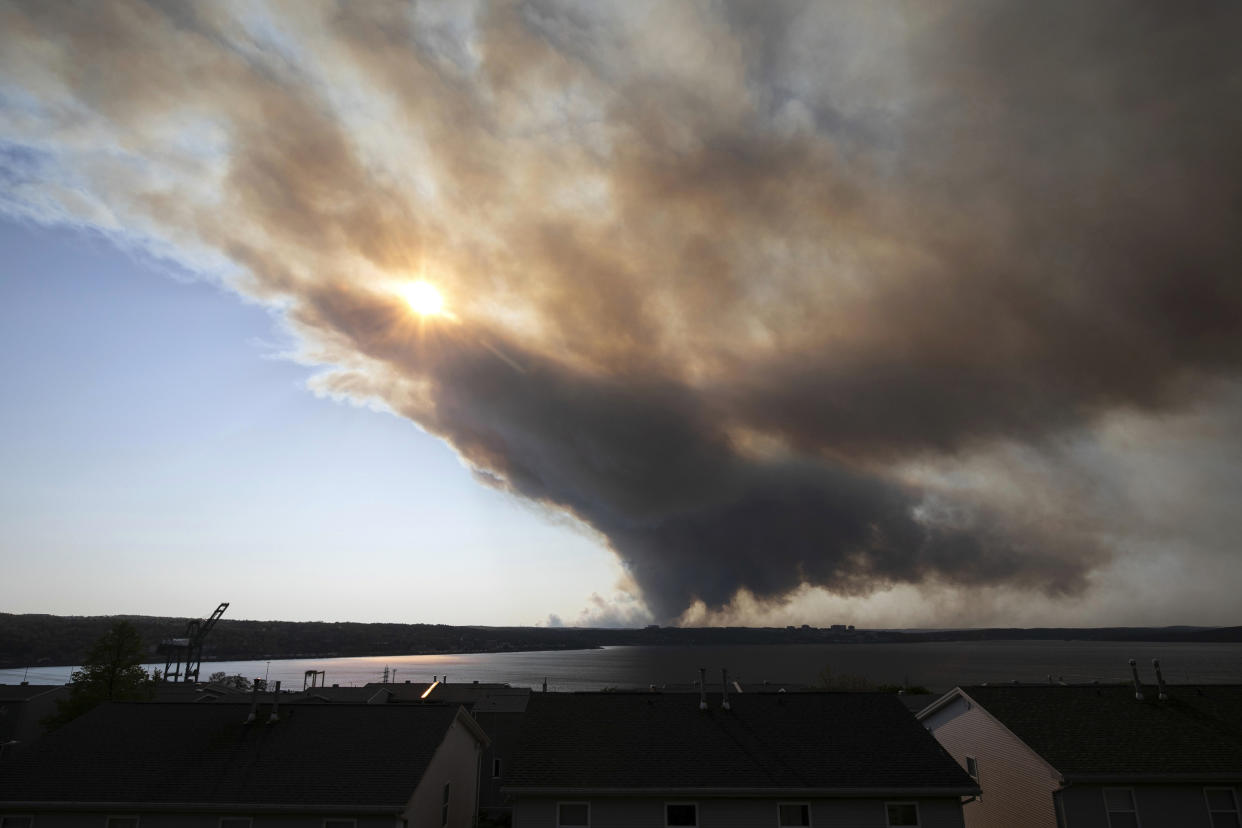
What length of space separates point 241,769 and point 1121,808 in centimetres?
3372

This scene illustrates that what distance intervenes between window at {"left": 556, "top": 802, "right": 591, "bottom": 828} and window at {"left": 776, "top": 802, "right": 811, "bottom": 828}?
22.9 feet

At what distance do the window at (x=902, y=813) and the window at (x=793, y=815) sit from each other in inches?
114

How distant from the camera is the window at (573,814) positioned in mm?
26875

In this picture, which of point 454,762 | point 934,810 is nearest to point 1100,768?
point 934,810

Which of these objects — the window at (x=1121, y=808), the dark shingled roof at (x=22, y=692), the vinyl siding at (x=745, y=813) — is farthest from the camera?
the dark shingled roof at (x=22, y=692)

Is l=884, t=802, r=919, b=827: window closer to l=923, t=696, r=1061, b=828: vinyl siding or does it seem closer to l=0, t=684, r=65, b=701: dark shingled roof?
l=923, t=696, r=1061, b=828: vinyl siding

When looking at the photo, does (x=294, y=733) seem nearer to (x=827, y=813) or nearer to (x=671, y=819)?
(x=671, y=819)

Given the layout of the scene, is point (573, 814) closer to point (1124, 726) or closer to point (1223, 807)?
point (1124, 726)

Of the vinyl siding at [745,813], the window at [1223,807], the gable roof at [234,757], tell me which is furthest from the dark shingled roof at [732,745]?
the window at [1223,807]

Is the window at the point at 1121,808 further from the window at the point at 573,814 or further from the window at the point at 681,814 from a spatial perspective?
the window at the point at 573,814

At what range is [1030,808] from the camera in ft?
97.9

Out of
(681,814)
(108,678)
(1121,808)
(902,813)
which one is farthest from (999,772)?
(108,678)

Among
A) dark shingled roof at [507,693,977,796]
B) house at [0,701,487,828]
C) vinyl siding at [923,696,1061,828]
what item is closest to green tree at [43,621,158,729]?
house at [0,701,487,828]

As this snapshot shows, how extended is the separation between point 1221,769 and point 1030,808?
7.04 metres
